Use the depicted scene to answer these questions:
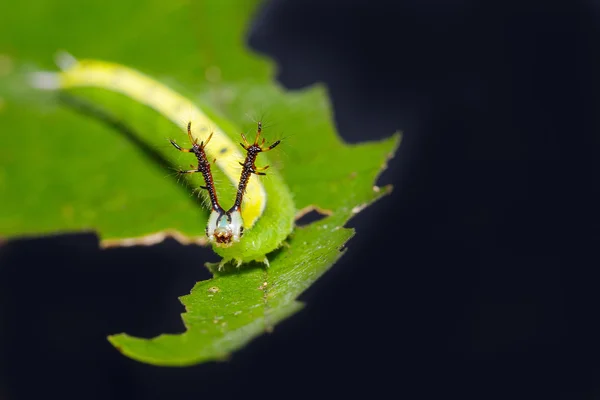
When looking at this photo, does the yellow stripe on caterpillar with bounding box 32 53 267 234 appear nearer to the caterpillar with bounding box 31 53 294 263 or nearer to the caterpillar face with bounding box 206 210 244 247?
the caterpillar with bounding box 31 53 294 263

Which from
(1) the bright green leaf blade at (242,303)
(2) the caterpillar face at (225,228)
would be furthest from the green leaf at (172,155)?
(2) the caterpillar face at (225,228)

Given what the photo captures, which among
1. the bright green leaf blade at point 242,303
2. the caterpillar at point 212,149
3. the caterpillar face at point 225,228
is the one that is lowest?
the bright green leaf blade at point 242,303

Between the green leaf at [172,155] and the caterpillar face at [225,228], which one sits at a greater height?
the green leaf at [172,155]

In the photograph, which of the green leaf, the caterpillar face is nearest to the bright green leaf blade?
the green leaf

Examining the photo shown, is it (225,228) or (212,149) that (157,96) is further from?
(225,228)

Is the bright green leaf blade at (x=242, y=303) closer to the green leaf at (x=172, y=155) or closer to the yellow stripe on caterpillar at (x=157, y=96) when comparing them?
the green leaf at (x=172, y=155)

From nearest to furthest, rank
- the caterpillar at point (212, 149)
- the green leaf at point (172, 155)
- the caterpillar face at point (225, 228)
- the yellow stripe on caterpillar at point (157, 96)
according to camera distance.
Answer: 1. the green leaf at point (172, 155)
2. the caterpillar face at point (225, 228)
3. the caterpillar at point (212, 149)
4. the yellow stripe on caterpillar at point (157, 96)

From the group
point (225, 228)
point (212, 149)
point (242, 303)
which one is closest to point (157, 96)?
point (212, 149)
